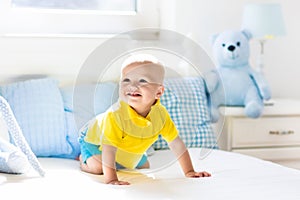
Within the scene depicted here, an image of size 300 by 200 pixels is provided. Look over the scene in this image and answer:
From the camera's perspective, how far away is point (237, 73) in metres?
2.82

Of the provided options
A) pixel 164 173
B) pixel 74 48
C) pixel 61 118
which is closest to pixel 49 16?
pixel 74 48

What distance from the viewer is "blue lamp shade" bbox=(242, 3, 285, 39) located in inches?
110

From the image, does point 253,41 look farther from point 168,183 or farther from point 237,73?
point 168,183

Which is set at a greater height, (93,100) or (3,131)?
(93,100)

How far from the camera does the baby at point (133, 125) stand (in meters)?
1.83

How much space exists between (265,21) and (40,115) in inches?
44.6

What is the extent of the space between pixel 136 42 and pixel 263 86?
62 centimetres

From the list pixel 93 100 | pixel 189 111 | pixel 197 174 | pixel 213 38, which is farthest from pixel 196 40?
pixel 197 174

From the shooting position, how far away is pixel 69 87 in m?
2.61

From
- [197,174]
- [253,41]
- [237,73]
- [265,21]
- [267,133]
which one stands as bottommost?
[267,133]

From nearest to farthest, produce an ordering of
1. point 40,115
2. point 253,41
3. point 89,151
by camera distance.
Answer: point 89,151, point 40,115, point 253,41

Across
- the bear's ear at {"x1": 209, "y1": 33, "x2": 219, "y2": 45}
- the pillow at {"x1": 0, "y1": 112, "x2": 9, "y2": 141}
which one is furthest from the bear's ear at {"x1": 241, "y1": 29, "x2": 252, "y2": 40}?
the pillow at {"x1": 0, "y1": 112, "x2": 9, "y2": 141}

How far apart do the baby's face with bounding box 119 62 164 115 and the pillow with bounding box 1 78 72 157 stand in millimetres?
568

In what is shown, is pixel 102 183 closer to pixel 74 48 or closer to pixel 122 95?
pixel 122 95
